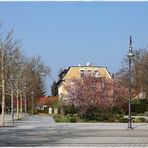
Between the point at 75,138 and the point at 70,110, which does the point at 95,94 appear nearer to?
the point at 70,110

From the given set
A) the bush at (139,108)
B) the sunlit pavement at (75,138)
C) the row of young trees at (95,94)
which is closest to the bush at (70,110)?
the row of young trees at (95,94)

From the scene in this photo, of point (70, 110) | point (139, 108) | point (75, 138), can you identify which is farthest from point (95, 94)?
point (139, 108)

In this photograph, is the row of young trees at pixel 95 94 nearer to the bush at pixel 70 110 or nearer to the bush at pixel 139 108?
the bush at pixel 70 110

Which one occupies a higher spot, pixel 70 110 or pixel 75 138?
pixel 70 110

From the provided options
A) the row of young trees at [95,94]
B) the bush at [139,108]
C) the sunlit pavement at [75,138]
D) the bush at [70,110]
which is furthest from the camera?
the bush at [139,108]

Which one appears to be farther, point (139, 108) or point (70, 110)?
point (139, 108)

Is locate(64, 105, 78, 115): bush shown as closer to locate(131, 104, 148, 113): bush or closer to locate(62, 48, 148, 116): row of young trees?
locate(62, 48, 148, 116): row of young trees

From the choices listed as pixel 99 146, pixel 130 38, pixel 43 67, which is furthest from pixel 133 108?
pixel 99 146

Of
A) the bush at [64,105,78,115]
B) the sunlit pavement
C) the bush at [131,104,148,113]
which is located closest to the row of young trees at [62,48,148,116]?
the bush at [64,105,78,115]

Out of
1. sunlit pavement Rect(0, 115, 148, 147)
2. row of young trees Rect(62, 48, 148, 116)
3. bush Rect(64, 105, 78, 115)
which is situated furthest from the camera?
bush Rect(64, 105, 78, 115)

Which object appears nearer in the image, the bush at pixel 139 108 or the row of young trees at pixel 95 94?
the row of young trees at pixel 95 94

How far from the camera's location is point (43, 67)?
285 feet

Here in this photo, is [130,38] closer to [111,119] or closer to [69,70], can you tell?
[111,119]

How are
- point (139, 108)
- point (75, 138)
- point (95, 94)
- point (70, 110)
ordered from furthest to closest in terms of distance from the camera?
point (139, 108), point (70, 110), point (95, 94), point (75, 138)
